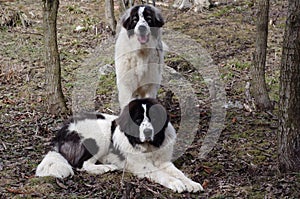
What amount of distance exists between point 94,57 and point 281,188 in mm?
7260

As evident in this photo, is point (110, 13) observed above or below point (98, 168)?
above

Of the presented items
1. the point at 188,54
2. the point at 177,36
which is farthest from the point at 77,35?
the point at 188,54

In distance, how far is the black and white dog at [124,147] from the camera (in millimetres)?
4918

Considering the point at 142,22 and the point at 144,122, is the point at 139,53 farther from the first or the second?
the point at 144,122

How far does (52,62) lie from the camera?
7.21 metres

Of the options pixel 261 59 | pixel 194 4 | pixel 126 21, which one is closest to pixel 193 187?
pixel 126 21

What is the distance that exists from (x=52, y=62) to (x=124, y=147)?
261cm

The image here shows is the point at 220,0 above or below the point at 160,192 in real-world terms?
above

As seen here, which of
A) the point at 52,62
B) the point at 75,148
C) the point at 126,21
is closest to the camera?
the point at 75,148

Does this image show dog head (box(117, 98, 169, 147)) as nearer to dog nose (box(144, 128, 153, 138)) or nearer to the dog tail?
dog nose (box(144, 128, 153, 138))

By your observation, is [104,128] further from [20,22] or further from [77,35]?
[20,22]

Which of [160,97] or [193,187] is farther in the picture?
[160,97]

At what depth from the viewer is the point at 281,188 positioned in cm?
437

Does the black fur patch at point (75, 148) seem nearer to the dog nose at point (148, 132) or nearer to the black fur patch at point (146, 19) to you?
the dog nose at point (148, 132)
